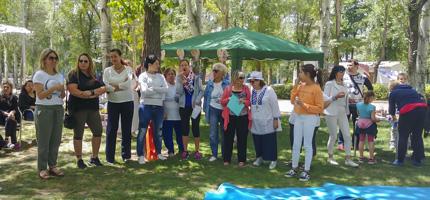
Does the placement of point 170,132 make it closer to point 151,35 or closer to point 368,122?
point 151,35

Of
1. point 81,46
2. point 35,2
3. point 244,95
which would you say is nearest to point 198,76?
point 244,95

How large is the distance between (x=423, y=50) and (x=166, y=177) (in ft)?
25.5

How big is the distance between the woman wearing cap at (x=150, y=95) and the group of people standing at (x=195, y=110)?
0.05 feet

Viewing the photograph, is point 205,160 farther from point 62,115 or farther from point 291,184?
point 62,115

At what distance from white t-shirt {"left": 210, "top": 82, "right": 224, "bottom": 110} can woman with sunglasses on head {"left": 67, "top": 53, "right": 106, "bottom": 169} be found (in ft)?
5.57

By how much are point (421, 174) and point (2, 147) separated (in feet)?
22.3

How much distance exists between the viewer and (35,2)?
4178 cm

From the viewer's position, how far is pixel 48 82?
5.64m

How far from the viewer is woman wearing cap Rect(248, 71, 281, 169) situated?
21.9 ft

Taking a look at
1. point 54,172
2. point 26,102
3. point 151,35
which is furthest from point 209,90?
point 26,102

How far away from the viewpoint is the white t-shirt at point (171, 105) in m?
7.10

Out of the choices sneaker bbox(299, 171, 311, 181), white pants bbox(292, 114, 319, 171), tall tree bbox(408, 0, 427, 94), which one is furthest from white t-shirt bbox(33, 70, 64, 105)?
Answer: tall tree bbox(408, 0, 427, 94)

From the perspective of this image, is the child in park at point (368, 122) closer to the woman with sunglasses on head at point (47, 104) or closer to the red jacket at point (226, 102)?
the red jacket at point (226, 102)

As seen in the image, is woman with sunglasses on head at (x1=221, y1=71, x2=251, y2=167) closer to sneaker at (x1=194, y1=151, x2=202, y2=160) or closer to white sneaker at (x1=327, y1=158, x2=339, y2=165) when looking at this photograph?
sneaker at (x1=194, y1=151, x2=202, y2=160)
